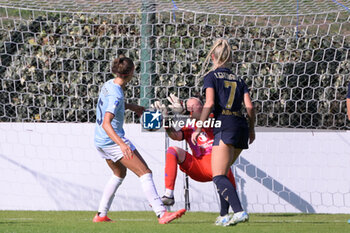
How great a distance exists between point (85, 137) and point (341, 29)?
3843 millimetres

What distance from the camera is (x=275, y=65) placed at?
30.3ft

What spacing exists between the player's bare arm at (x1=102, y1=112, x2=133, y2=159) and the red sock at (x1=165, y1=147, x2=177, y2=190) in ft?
3.28

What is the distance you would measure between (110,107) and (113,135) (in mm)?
289

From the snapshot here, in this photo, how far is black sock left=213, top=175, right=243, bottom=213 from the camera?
18.3 ft

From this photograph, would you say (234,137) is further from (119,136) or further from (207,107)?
(119,136)

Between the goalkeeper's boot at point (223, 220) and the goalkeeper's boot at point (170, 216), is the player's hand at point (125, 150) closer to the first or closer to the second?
the goalkeeper's boot at point (170, 216)

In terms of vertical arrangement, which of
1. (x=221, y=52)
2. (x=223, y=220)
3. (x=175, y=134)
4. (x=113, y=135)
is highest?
(x=221, y=52)

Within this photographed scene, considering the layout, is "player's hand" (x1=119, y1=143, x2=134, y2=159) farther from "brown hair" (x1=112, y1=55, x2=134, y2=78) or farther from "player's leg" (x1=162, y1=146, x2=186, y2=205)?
"player's leg" (x1=162, y1=146, x2=186, y2=205)

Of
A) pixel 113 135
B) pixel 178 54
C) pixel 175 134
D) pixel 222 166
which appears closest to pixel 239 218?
pixel 222 166

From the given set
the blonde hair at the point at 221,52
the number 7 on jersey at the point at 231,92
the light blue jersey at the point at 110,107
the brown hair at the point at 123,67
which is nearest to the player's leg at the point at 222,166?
the number 7 on jersey at the point at 231,92

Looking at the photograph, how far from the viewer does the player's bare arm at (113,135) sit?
5.66 m

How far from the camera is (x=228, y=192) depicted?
18.5 ft

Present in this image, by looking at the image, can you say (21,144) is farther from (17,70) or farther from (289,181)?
(289,181)

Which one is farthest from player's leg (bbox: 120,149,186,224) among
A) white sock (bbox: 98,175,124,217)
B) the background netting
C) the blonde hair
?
the background netting
